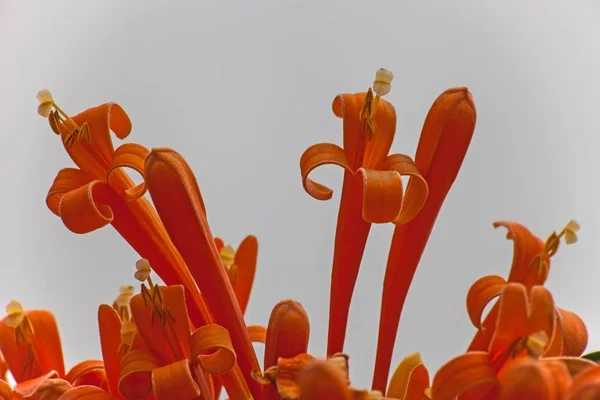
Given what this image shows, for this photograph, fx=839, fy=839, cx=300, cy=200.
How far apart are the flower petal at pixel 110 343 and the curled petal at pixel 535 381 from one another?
25 centimetres

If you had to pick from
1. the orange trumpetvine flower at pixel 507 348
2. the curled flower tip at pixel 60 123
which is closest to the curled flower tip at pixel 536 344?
the orange trumpetvine flower at pixel 507 348

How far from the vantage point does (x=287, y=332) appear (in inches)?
18.5

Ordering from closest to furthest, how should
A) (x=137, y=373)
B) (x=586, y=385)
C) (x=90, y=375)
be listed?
(x=586, y=385) < (x=137, y=373) < (x=90, y=375)

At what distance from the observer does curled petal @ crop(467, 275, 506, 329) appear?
0.54 metres

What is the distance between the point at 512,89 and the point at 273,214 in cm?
36

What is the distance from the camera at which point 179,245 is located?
0.52 meters

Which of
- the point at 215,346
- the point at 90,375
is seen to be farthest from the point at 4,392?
the point at 215,346

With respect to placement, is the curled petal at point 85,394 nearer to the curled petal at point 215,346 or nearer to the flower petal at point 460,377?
the curled petal at point 215,346

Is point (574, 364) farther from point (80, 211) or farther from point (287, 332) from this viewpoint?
point (80, 211)

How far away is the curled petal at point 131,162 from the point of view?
0.55 metres

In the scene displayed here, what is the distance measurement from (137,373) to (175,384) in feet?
0.12

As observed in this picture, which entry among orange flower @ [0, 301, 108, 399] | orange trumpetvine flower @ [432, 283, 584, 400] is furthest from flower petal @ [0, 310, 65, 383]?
orange trumpetvine flower @ [432, 283, 584, 400]

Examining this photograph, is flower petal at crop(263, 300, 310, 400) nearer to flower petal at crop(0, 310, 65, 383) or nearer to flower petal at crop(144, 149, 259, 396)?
flower petal at crop(144, 149, 259, 396)

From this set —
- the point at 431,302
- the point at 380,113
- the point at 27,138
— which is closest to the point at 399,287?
the point at 380,113
